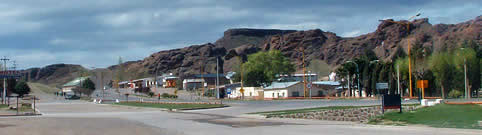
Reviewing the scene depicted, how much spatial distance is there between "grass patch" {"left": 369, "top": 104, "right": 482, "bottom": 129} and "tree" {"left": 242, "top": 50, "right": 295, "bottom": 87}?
310ft

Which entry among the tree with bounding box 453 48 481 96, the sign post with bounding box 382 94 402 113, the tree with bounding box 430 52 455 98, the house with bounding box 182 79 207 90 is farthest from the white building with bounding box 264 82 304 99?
the house with bounding box 182 79 207 90

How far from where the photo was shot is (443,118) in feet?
67.5

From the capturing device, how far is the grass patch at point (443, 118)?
1858 centimetres

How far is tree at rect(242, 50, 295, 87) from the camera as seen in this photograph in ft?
388

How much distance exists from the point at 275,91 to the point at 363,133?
75.5 metres

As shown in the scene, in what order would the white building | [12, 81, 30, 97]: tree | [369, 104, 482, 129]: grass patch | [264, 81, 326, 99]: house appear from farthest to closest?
[12, 81, 30, 97]: tree
[264, 81, 326, 99]: house
the white building
[369, 104, 482, 129]: grass patch

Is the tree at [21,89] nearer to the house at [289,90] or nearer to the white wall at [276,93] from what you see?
the white wall at [276,93]

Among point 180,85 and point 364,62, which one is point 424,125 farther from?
point 180,85

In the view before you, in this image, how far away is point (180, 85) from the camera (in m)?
167

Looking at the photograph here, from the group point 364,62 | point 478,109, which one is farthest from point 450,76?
point 478,109

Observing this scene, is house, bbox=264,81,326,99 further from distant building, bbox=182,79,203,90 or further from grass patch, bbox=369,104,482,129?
distant building, bbox=182,79,203,90

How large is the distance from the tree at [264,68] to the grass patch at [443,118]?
310ft

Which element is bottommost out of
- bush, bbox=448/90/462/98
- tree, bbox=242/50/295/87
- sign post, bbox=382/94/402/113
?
bush, bbox=448/90/462/98

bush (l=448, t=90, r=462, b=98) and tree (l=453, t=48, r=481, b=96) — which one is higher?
tree (l=453, t=48, r=481, b=96)
